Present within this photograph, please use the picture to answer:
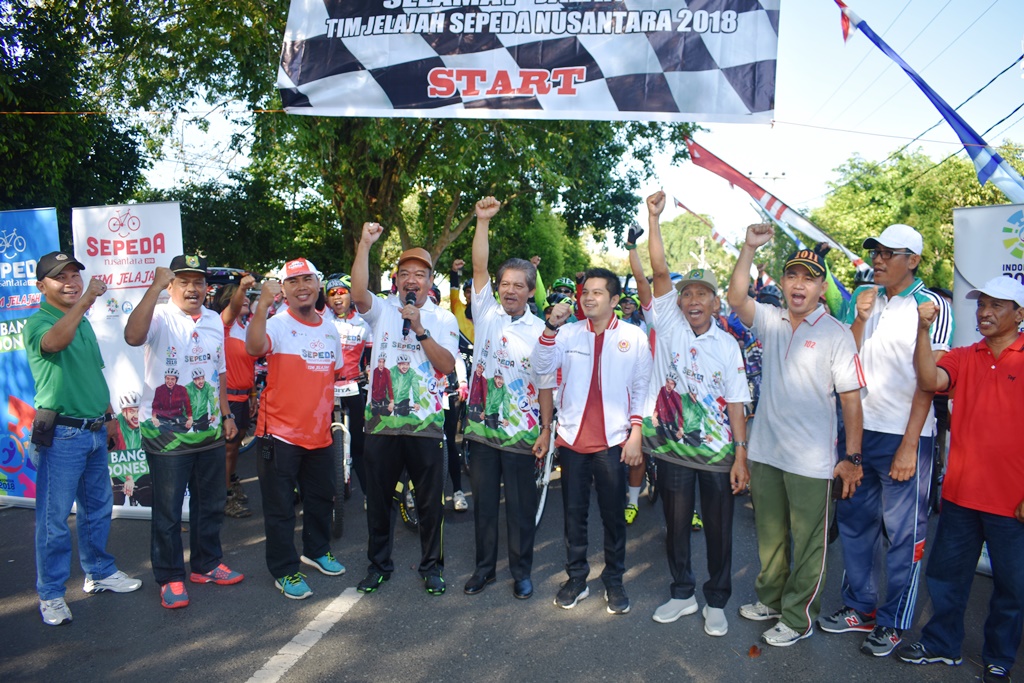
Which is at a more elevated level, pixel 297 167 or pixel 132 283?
pixel 297 167

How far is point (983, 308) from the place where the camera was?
3820 millimetres

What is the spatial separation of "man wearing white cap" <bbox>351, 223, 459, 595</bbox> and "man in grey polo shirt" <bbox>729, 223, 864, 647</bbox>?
6.15 feet

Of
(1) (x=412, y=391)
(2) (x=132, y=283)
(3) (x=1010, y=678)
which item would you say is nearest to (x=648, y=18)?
(1) (x=412, y=391)

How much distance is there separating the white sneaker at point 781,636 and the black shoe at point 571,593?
1.10 metres

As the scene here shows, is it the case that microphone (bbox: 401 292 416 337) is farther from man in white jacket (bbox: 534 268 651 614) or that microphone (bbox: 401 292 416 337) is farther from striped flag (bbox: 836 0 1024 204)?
striped flag (bbox: 836 0 1024 204)

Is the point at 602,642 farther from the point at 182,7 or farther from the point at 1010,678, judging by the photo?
the point at 182,7

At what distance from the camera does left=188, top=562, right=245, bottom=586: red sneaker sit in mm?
4977

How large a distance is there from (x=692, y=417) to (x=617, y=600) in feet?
4.02

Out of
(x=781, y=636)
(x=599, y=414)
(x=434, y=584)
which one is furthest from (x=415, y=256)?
(x=781, y=636)

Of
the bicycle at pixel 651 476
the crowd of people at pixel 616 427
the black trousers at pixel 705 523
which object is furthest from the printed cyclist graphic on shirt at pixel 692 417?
the bicycle at pixel 651 476

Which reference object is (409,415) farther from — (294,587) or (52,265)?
(52,265)

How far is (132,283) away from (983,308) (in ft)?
19.4

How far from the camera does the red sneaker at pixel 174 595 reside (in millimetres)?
4594

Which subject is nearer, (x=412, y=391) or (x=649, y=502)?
(x=412, y=391)
